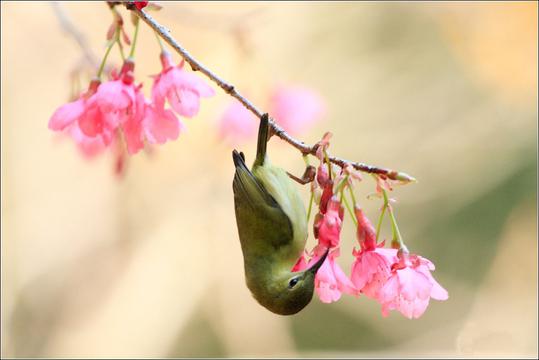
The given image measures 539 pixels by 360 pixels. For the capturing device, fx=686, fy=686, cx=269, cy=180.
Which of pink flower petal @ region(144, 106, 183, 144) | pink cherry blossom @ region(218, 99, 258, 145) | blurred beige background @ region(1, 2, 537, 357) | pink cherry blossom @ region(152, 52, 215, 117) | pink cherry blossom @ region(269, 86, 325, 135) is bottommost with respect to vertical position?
pink flower petal @ region(144, 106, 183, 144)

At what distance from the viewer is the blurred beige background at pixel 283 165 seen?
147 inches

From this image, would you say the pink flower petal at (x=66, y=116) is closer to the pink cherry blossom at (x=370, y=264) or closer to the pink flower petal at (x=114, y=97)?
the pink flower petal at (x=114, y=97)

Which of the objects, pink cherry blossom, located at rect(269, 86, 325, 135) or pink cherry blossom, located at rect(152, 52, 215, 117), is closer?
pink cherry blossom, located at rect(152, 52, 215, 117)

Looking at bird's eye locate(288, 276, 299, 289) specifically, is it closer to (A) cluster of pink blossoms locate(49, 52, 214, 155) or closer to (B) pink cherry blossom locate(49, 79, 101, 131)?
(A) cluster of pink blossoms locate(49, 52, 214, 155)

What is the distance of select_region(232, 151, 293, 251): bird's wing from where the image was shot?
1.12m

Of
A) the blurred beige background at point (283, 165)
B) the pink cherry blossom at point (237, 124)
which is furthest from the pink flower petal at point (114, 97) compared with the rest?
the blurred beige background at point (283, 165)

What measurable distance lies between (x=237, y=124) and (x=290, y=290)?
123 cm

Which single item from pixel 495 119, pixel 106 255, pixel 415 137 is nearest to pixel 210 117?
pixel 106 255

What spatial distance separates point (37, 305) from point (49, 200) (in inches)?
23.1

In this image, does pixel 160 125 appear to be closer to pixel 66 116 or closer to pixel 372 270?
pixel 66 116

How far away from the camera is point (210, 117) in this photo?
3955 millimetres

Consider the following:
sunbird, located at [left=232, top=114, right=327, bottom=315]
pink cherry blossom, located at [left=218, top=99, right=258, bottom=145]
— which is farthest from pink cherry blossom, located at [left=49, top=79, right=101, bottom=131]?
pink cherry blossom, located at [left=218, top=99, right=258, bottom=145]

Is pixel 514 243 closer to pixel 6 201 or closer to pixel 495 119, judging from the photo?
pixel 495 119

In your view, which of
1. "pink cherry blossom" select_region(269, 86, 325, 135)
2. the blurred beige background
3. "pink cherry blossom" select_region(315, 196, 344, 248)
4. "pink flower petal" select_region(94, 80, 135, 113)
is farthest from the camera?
the blurred beige background
